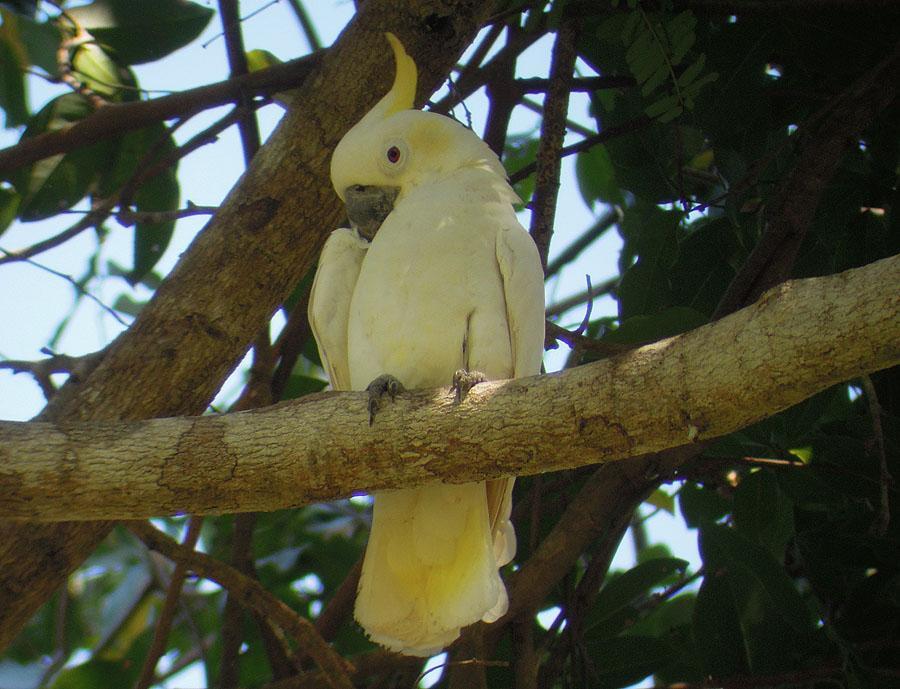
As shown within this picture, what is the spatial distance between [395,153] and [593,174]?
195 centimetres

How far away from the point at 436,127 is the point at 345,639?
2.06m

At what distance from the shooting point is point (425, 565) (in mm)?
2588

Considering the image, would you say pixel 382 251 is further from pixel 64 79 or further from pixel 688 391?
pixel 64 79

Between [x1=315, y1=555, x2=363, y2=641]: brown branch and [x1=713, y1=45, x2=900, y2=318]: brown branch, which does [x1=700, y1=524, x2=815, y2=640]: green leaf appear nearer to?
[x1=713, y1=45, x2=900, y2=318]: brown branch

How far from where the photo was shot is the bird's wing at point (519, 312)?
2648 millimetres

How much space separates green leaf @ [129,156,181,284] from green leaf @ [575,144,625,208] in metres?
1.86

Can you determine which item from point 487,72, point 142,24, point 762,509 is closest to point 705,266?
point 762,509

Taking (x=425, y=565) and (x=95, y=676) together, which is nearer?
(x=425, y=565)

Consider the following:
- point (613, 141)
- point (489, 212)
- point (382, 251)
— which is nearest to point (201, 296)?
point (382, 251)

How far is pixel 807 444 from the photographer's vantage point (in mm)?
3305

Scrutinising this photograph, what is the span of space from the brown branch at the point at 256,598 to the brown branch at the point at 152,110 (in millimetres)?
1417

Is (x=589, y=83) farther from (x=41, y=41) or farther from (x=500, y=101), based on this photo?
(x=41, y=41)

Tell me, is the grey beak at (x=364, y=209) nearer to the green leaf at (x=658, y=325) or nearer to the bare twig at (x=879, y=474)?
the green leaf at (x=658, y=325)

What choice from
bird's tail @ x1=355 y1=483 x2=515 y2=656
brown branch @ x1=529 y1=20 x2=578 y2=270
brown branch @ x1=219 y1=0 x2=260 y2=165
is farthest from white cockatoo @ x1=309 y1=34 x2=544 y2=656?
brown branch @ x1=219 y1=0 x2=260 y2=165
